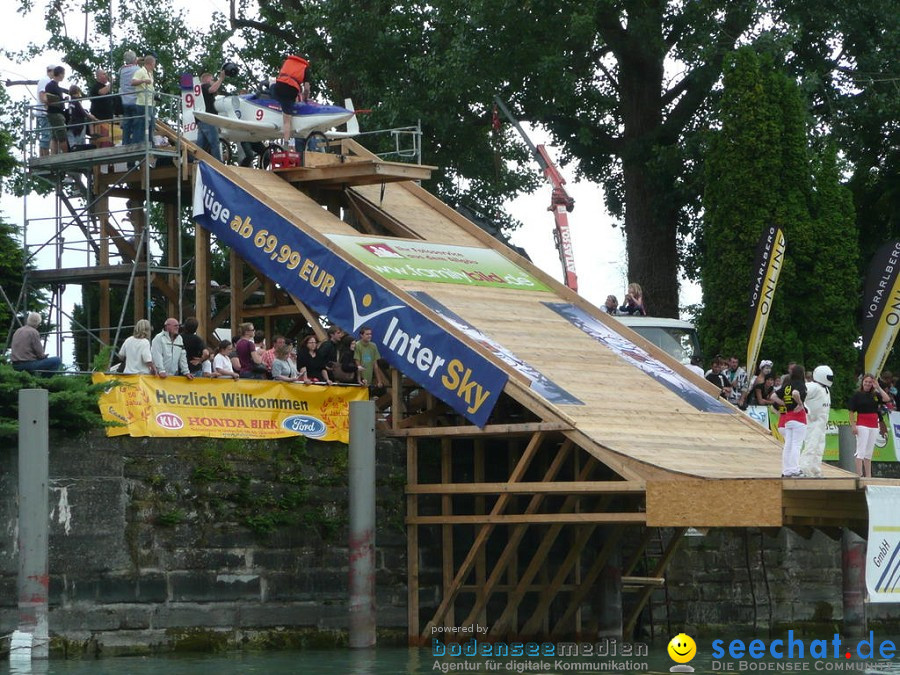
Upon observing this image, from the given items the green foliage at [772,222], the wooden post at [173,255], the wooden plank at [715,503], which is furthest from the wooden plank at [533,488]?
the green foliage at [772,222]

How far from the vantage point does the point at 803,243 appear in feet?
116

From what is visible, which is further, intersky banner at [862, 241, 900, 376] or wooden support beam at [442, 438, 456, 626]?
intersky banner at [862, 241, 900, 376]

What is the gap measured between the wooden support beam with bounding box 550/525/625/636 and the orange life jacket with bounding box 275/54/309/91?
29.3 feet

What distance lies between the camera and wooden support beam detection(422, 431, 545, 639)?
76.1ft

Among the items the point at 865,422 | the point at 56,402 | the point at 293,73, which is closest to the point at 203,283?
the point at 293,73

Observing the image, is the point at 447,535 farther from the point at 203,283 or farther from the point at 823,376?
the point at 203,283

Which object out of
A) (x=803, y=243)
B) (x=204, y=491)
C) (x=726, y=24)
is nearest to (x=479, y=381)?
(x=204, y=491)

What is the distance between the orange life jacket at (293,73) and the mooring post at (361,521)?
7.86 m

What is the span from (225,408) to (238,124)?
23.6 ft

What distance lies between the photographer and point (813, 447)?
21859 mm

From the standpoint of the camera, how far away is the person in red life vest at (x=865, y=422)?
27.8 metres

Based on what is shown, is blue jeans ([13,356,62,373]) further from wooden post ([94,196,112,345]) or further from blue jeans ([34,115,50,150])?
blue jeans ([34,115,50,150])

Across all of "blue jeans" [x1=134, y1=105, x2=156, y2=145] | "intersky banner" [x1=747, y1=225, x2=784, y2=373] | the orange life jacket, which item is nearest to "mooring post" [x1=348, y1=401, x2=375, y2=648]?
"blue jeans" [x1=134, y1=105, x2=156, y2=145]

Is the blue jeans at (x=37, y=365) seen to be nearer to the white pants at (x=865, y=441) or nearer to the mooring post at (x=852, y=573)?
the mooring post at (x=852, y=573)
